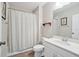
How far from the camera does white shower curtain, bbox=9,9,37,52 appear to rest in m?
2.58

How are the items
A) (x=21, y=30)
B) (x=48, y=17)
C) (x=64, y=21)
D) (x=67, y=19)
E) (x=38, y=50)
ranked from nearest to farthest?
(x=67, y=19), (x=64, y=21), (x=38, y=50), (x=48, y=17), (x=21, y=30)

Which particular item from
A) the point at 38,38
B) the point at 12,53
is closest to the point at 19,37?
the point at 12,53

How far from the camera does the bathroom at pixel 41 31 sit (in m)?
1.51

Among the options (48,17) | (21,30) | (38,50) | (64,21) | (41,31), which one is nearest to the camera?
(64,21)

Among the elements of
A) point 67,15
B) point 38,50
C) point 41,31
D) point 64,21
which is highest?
point 67,15

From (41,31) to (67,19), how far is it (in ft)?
4.99

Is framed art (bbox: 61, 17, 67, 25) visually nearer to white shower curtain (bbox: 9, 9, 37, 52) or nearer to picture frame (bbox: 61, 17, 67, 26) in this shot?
picture frame (bbox: 61, 17, 67, 26)

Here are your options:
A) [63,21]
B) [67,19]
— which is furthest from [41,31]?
[67,19]

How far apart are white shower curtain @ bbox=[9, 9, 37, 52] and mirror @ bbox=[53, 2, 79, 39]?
121cm

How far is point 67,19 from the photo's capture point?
6.00 feet

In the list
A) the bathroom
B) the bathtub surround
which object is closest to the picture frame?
the bathroom

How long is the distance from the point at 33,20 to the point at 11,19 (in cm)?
100

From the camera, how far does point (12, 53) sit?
2.58 metres

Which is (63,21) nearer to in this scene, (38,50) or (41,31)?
(38,50)
